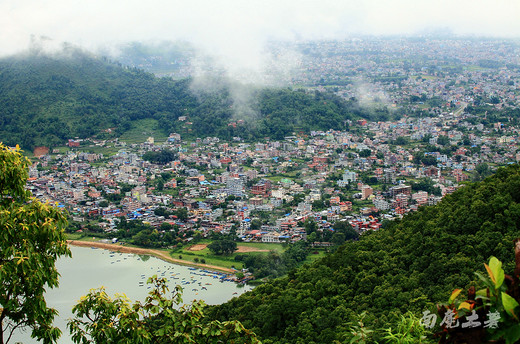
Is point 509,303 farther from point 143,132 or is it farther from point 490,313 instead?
point 143,132

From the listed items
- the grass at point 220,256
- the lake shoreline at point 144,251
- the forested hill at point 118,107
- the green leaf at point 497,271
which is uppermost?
the green leaf at point 497,271

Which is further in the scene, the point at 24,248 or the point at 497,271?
the point at 24,248

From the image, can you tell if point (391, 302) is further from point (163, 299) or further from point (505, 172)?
point (163, 299)

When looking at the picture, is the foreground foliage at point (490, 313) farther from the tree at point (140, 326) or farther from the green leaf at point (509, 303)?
the tree at point (140, 326)

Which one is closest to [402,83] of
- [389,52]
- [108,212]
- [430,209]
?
[389,52]

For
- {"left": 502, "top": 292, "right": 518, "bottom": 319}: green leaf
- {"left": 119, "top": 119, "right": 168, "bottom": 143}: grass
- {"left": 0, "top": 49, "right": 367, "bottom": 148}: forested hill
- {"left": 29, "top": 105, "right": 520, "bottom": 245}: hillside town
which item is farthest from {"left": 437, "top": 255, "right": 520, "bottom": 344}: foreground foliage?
{"left": 119, "top": 119, "right": 168, "bottom": 143}: grass

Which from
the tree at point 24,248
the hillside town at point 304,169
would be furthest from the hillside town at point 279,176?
the tree at point 24,248

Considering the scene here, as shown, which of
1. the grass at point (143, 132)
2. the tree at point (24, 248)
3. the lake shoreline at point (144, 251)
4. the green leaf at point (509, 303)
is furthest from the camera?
the grass at point (143, 132)

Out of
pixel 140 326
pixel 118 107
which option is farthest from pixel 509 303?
pixel 118 107
